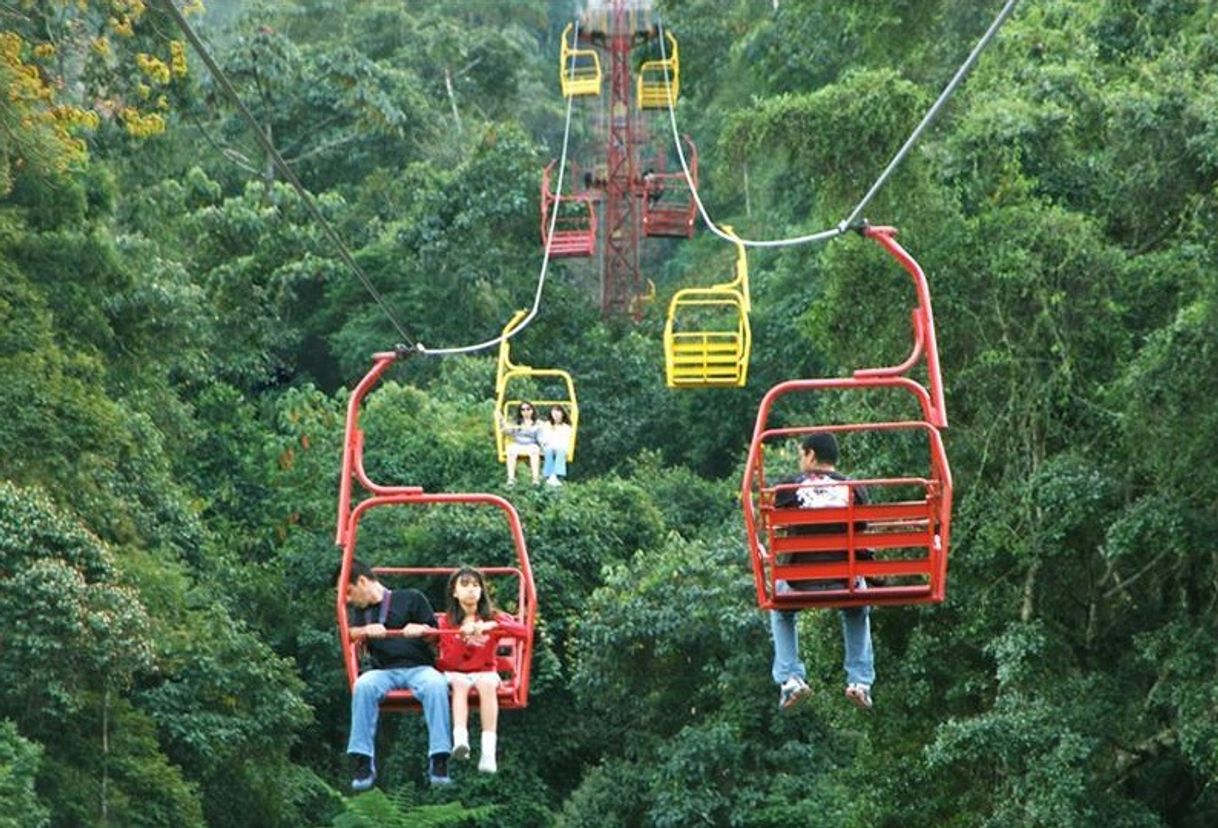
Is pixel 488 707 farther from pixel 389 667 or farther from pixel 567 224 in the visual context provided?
pixel 567 224

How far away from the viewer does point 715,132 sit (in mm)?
36812

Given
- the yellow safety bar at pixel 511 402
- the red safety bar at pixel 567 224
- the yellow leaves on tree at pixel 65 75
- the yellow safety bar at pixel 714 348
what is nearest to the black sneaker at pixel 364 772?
the yellow safety bar at pixel 511 402

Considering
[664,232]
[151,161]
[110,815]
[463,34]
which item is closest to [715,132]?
[463,34]

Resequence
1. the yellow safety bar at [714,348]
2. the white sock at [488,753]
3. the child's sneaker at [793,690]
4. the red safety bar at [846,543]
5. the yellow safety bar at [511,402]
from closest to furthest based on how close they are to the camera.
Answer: the red safety bar at [846,543] → the white sock at [488,753] → the child's sneaker at [793,690] → the yellow safety bar at [714,348] → the yellow safety bar at [511,402]

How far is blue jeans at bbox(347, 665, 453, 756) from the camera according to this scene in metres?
10.4

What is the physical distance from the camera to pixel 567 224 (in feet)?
108

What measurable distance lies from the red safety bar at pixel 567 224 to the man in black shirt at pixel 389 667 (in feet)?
55.6

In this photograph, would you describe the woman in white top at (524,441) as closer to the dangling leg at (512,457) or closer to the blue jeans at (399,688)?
the dangling leg at (512,457)

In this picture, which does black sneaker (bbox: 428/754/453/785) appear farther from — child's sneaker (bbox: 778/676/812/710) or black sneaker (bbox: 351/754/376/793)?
child's sneaker (bbox: 778/676/812/710)

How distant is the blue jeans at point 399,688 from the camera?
10.4 m

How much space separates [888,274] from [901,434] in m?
1.12

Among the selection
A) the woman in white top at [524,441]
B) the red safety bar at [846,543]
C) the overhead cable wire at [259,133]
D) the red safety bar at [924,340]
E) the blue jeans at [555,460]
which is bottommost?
the blue jeans at [555,460]

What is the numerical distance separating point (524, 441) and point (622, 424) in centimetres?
775

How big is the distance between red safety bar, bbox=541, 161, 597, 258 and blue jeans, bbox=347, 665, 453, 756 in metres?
17.2
